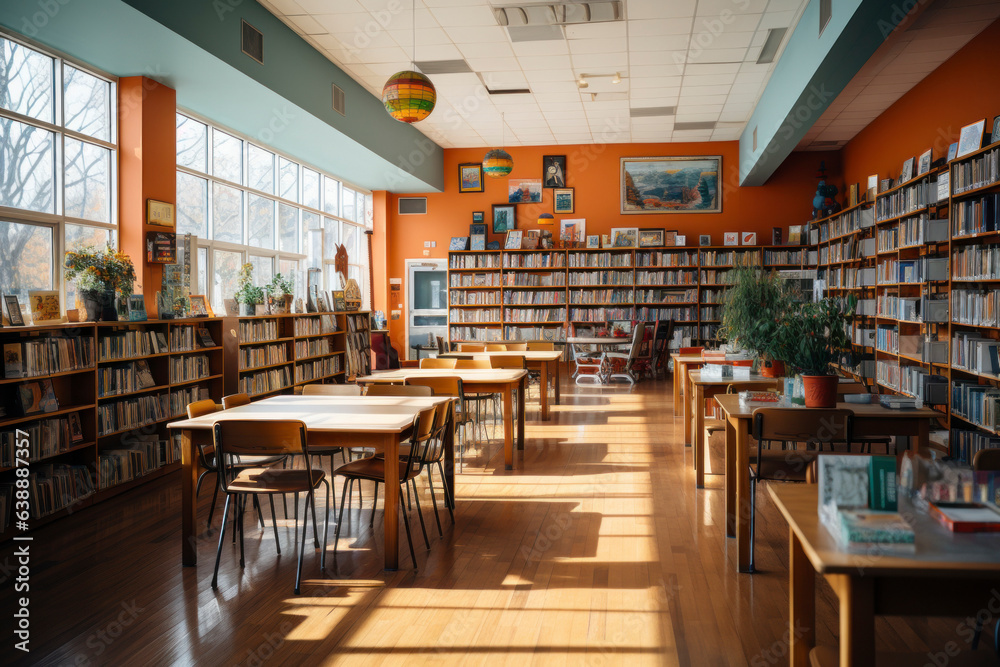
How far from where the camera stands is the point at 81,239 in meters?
5.75

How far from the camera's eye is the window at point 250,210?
742cm

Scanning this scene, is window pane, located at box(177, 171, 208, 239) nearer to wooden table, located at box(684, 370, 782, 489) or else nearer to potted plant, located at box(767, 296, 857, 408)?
wooden table, located at box(684, 370, 782, 489)

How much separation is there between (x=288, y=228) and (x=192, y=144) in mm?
2316

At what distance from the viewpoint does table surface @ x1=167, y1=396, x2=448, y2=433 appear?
11.2ft

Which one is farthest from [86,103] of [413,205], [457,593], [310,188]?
[413,205]

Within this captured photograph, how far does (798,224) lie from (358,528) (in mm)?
10304

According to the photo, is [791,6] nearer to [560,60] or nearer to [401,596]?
[560,60]

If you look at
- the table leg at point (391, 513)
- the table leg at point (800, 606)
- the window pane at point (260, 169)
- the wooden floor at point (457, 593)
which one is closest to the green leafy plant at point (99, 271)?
the wooden floor at point (457, 593)

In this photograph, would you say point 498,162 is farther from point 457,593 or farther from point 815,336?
point 457,593

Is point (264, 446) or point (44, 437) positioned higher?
point (264, 446)

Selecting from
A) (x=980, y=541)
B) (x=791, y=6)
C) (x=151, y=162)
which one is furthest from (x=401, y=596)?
(x=791, y=6)

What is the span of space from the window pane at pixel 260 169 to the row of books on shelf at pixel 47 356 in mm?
4232

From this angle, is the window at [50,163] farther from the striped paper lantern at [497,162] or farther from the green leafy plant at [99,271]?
the striped paper lantern at [497,162]

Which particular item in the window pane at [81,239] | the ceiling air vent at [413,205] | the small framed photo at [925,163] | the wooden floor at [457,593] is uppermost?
the ceiling air vent at [413,205]
